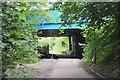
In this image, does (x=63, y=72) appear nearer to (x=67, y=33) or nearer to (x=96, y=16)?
(x=96, y=16)

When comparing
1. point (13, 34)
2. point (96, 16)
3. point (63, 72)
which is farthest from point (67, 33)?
point (13, 34)

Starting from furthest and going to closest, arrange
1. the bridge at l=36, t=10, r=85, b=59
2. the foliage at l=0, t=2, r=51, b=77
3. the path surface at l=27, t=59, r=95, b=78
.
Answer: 1. the bridge at l=36, t=10, r=85, b=59
2. the path surface at l=27, t=59, r=95, b=78
3. the foliage at l=0, t=2, r=51, b=77

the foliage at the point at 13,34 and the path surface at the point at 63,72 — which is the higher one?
the foliage at the point at 13,34

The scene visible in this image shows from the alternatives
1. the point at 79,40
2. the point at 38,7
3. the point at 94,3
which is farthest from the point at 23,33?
the point at 79,40

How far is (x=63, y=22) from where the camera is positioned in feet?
26.6

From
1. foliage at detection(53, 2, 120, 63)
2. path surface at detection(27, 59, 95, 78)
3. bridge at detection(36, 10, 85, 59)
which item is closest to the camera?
foliage at detection(53, 2, 120, 63)

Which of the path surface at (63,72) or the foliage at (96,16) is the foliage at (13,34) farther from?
the path surface at (63,72)

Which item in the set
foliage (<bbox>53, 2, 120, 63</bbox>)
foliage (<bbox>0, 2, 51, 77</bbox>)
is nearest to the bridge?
foliage (<bbox>53, 2, 120, 63</bbox>)

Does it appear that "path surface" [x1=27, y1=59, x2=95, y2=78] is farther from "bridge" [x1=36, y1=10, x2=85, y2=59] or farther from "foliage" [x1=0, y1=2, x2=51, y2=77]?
"bridge" [x1=36, y1=10, x2=85, y2=59]

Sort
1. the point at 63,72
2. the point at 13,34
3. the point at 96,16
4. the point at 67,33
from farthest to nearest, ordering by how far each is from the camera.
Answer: the point at 67,33 < the point at 63,72 < the point at 96,16 < the point at 13,34

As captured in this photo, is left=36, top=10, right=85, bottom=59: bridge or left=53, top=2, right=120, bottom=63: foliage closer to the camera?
left=53, top=2, right=120, bottom=63: foliage

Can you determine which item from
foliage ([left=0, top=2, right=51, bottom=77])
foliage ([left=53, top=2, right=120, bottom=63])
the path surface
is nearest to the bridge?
the path surface

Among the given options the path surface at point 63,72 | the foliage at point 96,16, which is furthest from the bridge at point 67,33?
the foliage at point 96,16

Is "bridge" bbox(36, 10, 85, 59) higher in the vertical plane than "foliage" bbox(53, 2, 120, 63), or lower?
lower
